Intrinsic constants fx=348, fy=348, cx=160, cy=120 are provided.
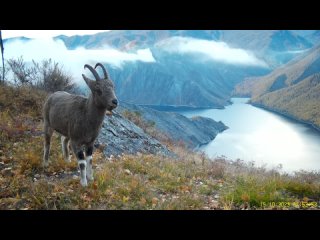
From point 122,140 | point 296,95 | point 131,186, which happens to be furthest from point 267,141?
point 131,186

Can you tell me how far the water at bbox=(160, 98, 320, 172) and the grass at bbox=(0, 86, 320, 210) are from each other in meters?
36.1

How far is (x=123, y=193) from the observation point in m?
9.01

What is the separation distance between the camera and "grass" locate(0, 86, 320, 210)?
8312 millimetres

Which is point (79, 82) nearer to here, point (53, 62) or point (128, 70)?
point (53, 62)

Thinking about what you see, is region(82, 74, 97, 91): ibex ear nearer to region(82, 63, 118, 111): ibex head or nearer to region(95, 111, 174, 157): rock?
region(82, 63, 118, 111): ibex head

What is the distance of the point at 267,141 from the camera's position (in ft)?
237

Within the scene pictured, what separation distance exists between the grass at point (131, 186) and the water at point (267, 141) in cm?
3614

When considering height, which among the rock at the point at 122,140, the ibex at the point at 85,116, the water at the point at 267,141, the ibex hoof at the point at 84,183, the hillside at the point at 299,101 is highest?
the ibex at the point at 85,116

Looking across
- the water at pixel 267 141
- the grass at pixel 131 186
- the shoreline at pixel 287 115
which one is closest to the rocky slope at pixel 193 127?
the water at pixel 267 141

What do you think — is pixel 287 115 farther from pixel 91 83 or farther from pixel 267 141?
pixel 91 83

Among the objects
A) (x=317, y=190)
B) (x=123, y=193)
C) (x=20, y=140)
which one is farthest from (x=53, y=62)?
(x=317, y=190)

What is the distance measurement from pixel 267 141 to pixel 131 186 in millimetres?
67273

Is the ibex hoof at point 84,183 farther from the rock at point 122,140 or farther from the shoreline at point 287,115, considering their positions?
the shoreline at point 287,115

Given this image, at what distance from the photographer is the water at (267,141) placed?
180 feet
